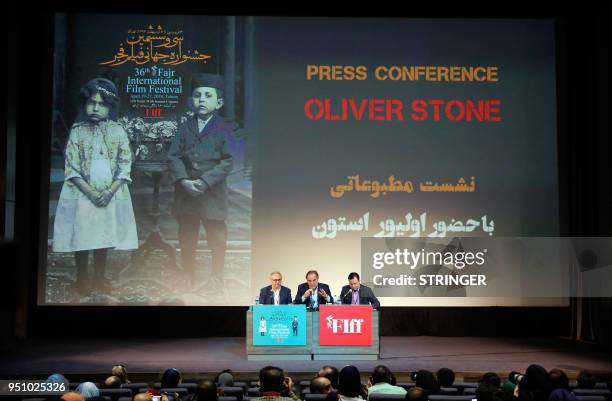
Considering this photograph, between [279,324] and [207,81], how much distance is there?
3.42 m

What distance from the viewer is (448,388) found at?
423 centimetres

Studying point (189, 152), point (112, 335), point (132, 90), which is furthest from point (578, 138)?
point (112, 335)

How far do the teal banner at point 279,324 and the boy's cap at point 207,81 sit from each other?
3211mm

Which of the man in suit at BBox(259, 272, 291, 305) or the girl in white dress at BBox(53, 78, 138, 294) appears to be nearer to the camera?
the man in suit at BBox(259, 272, 291, 305)

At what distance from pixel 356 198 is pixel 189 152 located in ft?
6.84

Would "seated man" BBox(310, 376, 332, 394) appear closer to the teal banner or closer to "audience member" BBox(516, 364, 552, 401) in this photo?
"audience member" BBox(516, 364, 552, 401)

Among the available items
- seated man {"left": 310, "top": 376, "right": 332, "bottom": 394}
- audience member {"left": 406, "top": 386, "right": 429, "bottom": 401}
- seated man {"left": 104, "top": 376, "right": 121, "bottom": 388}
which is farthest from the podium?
audience member {"left": 406, "top": 386, "right": 429, "bottom": 401}

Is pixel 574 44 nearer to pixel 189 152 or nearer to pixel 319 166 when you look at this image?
pixel 319 166

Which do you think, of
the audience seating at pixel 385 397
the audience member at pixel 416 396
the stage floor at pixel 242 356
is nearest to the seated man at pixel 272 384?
the audience member at pixel 416 396

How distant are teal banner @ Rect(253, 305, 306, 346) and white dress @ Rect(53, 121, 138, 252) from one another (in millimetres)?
2557

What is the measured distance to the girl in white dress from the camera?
8695 millimetres

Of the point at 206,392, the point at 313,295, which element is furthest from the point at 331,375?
the point at 313,295

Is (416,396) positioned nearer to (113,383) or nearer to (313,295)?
(113,383)

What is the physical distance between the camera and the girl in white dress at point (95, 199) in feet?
28.5
